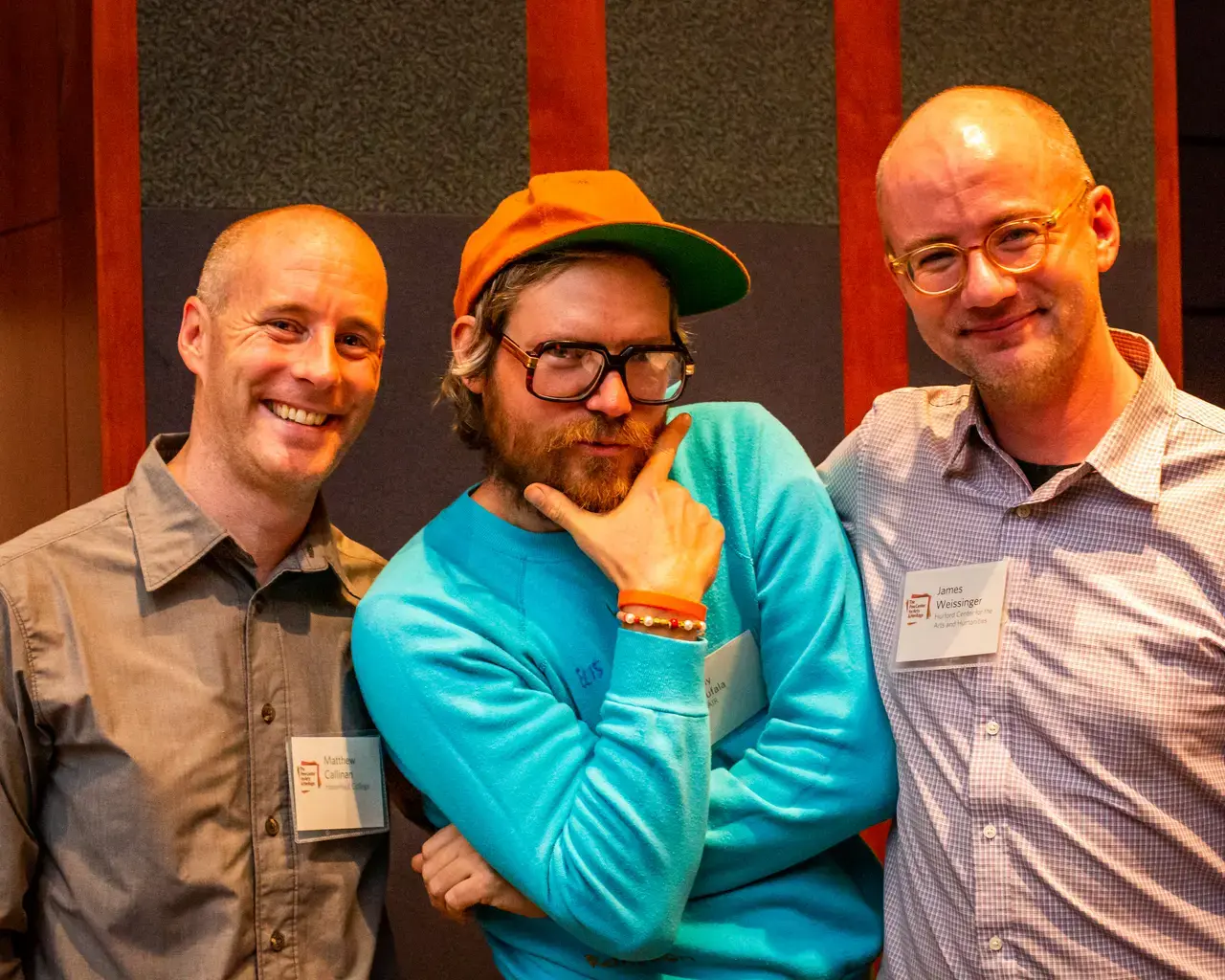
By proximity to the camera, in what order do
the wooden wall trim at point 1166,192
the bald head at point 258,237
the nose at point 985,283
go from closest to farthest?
the nose at point 985,283, the bald head at point 258,237, the wooden wall trim at point 1166,192

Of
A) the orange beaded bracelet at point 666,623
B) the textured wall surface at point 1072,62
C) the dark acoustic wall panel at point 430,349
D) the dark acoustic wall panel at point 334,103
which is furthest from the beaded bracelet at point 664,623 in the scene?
the textured wall surface at point 1072,62

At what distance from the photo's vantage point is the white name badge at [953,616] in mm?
1689

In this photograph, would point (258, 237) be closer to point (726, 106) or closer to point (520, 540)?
point (520, 540)

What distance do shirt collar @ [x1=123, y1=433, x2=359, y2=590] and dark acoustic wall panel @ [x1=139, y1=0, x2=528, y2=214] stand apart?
0.90 meters

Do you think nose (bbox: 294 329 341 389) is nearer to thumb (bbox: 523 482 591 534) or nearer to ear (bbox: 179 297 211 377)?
ear (bbox: 179 297 211 377)

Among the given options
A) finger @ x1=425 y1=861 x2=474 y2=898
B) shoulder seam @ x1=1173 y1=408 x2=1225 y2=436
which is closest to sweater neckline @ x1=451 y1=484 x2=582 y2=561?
finger @ x1=425 y1=861 x2=474 y2=898

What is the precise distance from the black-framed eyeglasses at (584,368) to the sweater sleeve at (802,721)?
26cm

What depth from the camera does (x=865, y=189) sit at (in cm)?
303

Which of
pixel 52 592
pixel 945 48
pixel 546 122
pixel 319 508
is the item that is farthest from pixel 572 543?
pixel 945 48

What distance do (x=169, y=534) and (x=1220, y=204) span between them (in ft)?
11.5

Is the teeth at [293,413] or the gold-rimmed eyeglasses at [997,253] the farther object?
the teeth at [293,413]

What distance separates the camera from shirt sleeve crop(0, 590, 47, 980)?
166 centimetres

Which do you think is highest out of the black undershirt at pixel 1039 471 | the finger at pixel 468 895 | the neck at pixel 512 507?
the black undershirt at pixel 1039 471

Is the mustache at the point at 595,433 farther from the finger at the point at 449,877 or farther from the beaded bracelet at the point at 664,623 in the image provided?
the finger at the point at 449,877
